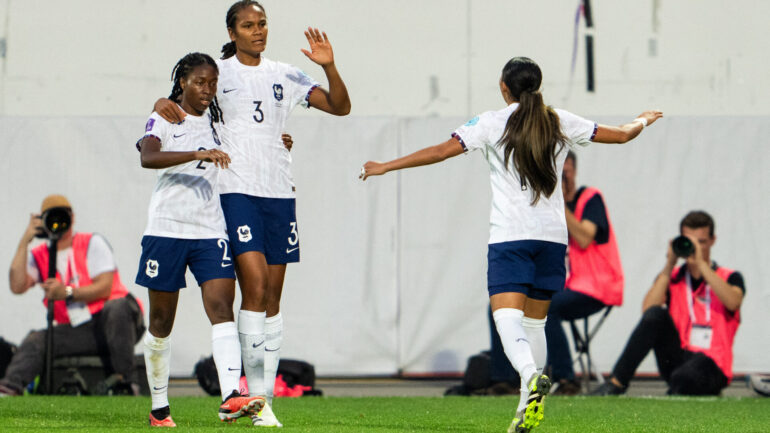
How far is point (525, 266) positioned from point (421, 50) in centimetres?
665

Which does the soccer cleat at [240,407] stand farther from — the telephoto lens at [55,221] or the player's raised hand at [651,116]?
the telephoto lens at [55,221]

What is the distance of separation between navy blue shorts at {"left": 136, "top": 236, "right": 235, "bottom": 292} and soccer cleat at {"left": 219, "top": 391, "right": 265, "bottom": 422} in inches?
25.8

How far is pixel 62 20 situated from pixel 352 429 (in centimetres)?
744

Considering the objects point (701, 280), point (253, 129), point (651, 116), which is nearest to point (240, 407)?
point (253, 129)

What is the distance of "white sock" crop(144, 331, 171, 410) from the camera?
20.7ft

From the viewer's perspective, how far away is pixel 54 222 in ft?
32.2

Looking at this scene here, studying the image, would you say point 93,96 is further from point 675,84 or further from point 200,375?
point 675,84

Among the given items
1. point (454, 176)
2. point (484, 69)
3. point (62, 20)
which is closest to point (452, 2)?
point (484, 69)

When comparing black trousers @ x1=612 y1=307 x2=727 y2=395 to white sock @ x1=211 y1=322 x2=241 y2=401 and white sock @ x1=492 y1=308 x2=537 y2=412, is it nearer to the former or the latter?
white sock @ x1=492 y1=308 x2=537 y2=412

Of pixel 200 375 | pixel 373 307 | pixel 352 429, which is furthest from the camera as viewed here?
pixel 373 307

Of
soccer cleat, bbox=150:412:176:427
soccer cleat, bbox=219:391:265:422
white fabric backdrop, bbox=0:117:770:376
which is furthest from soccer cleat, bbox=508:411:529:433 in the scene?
white fabric backdrop, bbox=0:117:770:376

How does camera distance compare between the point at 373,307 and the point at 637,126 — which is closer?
the point at 637,126

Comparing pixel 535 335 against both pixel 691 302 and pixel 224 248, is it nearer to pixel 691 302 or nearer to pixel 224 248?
pixel 224 248

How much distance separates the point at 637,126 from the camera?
6.44 meters
